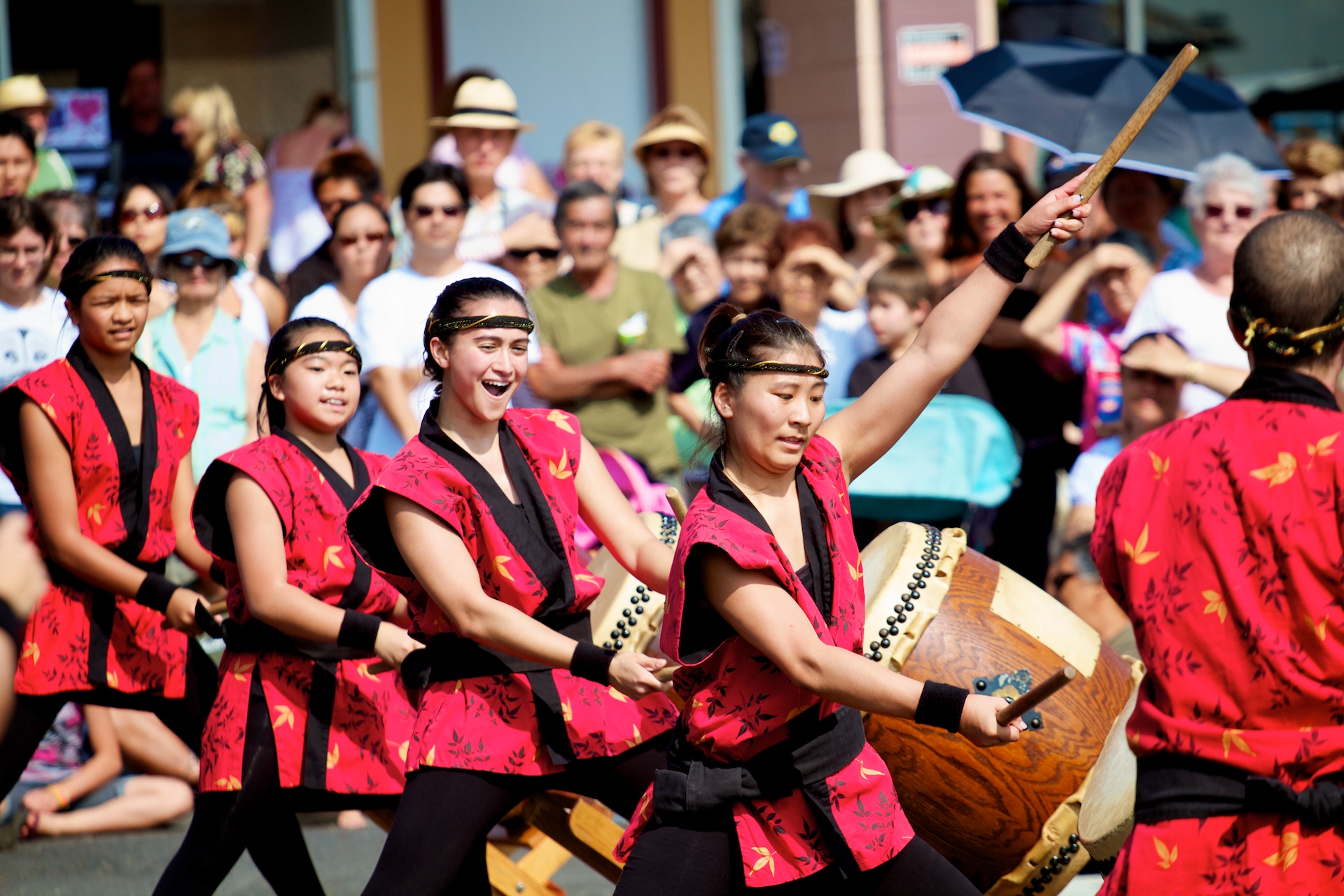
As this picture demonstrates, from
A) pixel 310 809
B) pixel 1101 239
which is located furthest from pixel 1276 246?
pixel 1101 239

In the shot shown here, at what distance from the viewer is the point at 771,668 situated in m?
2.91

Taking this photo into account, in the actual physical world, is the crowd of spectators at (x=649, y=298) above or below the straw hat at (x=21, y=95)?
below

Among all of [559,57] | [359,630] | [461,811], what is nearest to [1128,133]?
[461,811]

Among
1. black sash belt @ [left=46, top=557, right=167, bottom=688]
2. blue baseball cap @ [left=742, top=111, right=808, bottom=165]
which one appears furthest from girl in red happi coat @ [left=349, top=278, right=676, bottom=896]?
blue baseball cap @ [left=742, top=111, right=808, bottom=165]

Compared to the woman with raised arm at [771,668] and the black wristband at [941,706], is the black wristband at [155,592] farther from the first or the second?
the black wristband at [941,706]

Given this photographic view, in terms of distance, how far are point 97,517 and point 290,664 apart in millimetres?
854

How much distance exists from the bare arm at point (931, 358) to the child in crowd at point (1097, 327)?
9.50 ft

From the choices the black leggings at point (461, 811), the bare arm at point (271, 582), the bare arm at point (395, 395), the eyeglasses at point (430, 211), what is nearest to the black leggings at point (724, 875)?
the black leggings at point (461, 811)

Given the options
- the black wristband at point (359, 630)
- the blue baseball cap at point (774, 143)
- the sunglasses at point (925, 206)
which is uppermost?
the blue baseball cap at point (774, 143)

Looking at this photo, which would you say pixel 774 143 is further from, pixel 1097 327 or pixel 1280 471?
pixel 1280 471

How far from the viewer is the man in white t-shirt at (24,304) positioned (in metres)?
5.83

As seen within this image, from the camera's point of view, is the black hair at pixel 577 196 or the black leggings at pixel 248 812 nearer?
the black leggings at pixel 248 812

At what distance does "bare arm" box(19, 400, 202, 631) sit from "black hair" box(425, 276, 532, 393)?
1287 millimetres

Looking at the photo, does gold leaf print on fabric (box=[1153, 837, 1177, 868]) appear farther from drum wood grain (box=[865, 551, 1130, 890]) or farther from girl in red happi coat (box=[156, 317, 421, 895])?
girl in red happi coat (box=[156, 317, 421, 895])
